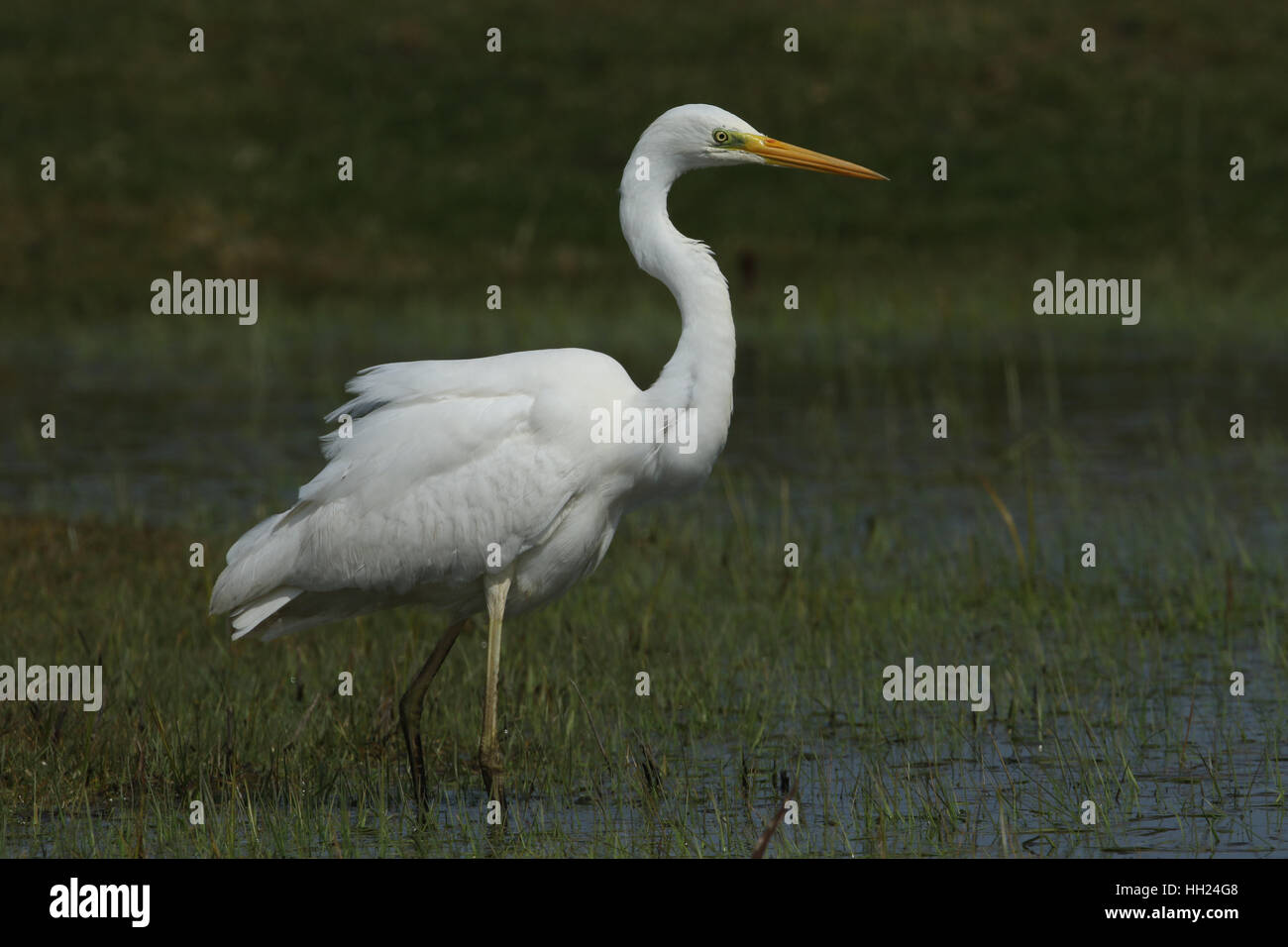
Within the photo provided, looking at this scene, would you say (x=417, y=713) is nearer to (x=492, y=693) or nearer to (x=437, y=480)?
(x=492, y=693)

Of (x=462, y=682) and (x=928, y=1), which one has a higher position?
(x=928, y=1)

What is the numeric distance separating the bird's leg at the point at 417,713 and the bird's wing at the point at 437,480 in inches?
12.1

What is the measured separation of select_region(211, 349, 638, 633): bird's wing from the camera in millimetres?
6762

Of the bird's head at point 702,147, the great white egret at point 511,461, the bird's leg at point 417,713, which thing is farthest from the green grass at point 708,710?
the bird's head at point 702,147

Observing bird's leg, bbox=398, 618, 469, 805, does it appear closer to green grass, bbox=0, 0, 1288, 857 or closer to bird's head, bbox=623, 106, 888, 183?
green grass, bbox=0, 0, 1288, 857

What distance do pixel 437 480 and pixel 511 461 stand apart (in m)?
0.30

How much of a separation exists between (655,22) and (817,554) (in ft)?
82.2

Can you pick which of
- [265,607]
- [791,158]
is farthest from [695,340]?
[265,607]

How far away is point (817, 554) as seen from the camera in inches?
426

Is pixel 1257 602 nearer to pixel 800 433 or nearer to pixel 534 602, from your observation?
pixel 534 602

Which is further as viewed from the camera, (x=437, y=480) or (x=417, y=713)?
(x=417, y=713)

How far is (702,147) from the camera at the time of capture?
23.4 feet
